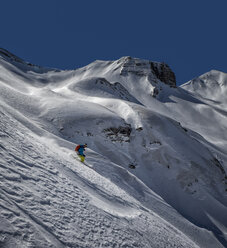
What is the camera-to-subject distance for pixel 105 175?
15.0 meters

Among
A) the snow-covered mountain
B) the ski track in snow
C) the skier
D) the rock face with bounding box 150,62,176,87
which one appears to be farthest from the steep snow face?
the ski track in snow

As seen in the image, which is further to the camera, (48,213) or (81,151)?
(81,151)

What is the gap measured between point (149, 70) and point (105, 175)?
75.3m

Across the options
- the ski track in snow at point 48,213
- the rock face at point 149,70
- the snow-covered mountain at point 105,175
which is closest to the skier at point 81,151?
the snow-covered mountain at point 105,175

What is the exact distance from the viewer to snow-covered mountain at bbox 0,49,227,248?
5973mm

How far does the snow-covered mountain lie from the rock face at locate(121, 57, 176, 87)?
92.5 feet

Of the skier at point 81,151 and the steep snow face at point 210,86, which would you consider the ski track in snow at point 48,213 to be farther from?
the steep snow face at point 210,86

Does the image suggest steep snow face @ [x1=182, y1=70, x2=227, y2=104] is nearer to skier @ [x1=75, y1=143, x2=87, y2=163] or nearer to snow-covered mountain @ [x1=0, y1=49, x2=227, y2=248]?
snow-covered mountain @ [x1=0, y1=49, x2=227, y2=248]

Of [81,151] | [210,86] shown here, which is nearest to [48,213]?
[81,151]

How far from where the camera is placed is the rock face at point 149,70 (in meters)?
83.1

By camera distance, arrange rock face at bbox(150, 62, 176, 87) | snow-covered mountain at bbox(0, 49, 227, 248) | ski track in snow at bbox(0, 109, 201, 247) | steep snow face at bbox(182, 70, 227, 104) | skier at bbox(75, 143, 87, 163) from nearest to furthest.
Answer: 1. ski track in snow at bbox(0, 109, 201, 247)
2. snow-covered mountain at bbox(0, 49, 227, 248)
3. skier at bbox(75, 143, 87, 163)
4. rock face at bbox(150, 62, 176, 87)
5. steep snow face at bbox(182, 70, 227, 104)

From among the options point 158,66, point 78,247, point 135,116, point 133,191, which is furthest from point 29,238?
point 158,66

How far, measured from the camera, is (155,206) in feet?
49.4

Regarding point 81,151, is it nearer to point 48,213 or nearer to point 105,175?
point 105,175
